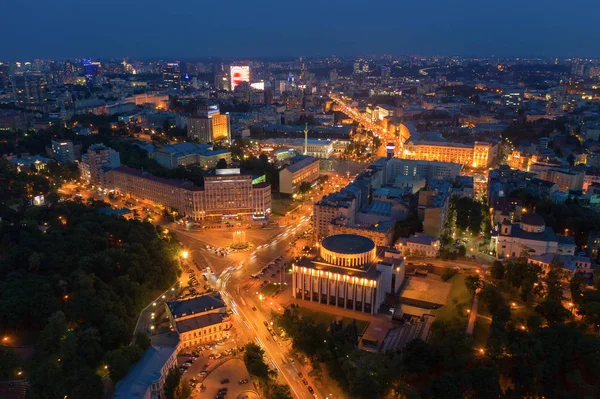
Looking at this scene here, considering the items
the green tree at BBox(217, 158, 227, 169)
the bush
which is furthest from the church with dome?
the green tree at BBox(217, 158, 227, 169)

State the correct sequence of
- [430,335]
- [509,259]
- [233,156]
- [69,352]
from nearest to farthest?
1. [69,352]
2. [430,335]
3. [509,259]
4. [233,156]

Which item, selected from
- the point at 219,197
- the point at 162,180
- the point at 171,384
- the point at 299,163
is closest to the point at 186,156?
the point at 162,180

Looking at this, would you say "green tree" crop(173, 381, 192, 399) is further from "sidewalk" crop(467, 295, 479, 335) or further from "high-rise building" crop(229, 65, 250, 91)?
"high-rise building" crop(229, 65, 250, 91)

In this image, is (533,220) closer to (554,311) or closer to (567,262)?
(567,262)

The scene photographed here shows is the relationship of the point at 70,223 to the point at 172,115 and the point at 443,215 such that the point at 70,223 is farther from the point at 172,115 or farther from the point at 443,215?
the point at 172,115

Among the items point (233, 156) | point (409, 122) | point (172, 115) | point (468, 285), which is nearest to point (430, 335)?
point (468, 285)

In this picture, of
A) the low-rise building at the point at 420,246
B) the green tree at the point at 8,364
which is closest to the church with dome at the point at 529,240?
the low-rise building at the point at 420,246
